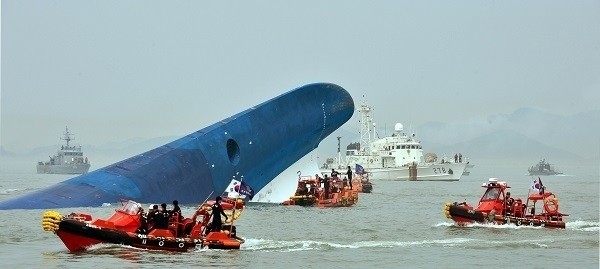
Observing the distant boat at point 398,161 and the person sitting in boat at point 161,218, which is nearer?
the person sitting in boat at point 161,218

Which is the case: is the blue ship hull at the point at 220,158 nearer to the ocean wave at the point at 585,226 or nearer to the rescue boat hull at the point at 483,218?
the rescue boat hull at the point at 483,218

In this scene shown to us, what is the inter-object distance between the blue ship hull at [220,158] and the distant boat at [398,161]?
79.5 metres

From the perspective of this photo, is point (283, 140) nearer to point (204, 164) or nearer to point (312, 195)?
point (312, 195)

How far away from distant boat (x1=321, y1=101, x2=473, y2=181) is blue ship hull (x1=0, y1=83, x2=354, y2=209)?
79488 mm

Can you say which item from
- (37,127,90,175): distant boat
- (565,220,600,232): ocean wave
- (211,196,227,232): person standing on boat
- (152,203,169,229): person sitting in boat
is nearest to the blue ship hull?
(152,203,169,229): person sitting in boat

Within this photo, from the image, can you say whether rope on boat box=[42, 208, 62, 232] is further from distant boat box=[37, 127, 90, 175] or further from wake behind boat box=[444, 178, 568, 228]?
distant boat box=[37, 127, 90, 175]

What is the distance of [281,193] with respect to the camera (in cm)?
5775

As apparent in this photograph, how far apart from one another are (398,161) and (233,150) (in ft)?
307

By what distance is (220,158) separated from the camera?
51125 millimetres

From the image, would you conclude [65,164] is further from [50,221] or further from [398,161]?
[50,221]

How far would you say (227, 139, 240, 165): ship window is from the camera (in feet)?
173

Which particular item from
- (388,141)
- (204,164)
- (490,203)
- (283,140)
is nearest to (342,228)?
(490,203)

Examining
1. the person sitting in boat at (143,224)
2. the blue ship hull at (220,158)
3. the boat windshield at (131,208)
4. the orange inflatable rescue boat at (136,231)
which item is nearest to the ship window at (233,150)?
the blue ship hull at (220,158)

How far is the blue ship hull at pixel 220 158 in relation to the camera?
43.8m
